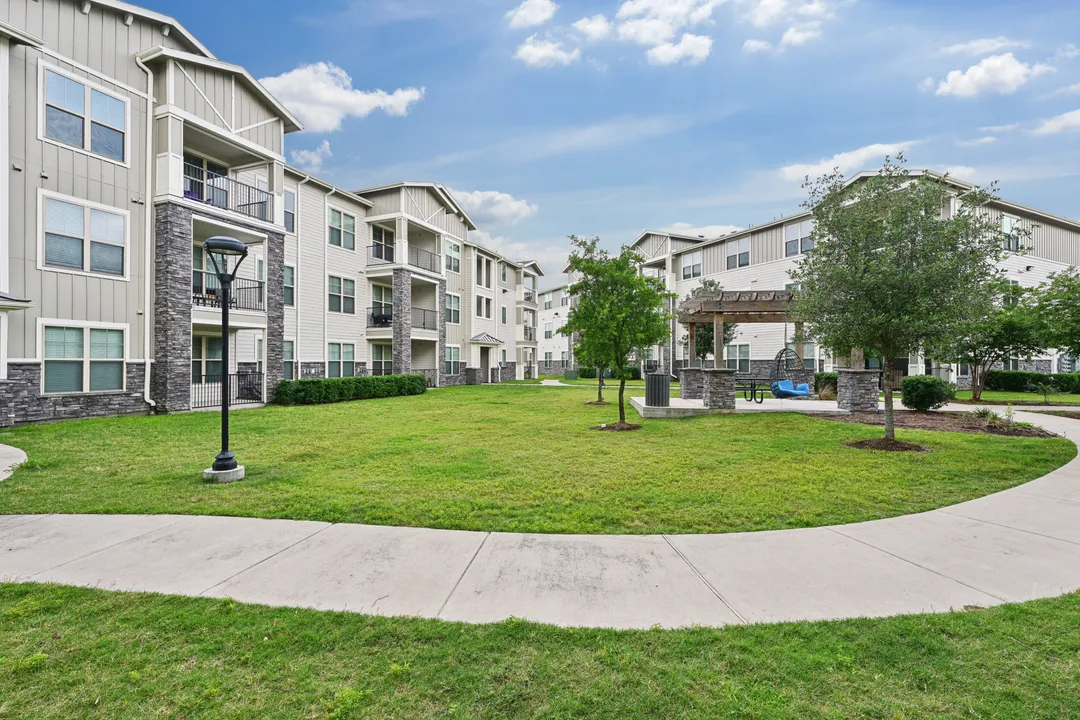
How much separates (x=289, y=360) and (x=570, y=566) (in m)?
19.6

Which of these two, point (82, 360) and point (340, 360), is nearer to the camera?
point (82, 360)

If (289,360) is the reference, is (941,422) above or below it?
below

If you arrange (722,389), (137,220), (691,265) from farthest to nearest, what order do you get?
(691,265), (722,389), (137,220)

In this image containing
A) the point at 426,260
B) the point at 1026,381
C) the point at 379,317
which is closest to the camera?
the point at 1026,381

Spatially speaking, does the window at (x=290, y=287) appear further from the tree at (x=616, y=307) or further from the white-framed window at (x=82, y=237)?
the tree at (x=616, y=307)

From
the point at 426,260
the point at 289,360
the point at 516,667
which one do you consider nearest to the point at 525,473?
the point at 516,667

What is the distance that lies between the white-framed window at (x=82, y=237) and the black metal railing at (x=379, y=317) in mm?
11508

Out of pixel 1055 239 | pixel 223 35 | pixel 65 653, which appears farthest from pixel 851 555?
pixel 1055 239

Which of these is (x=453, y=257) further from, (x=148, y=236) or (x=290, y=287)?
(x=148, y=236)

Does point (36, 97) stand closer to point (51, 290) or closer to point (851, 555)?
point (51, 290)

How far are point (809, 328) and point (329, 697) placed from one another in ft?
34.6

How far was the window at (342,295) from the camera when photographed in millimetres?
22562

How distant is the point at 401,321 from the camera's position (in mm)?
24594

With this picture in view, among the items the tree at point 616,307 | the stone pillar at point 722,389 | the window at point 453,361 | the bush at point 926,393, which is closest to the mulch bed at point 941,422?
the bush at point 926,393
